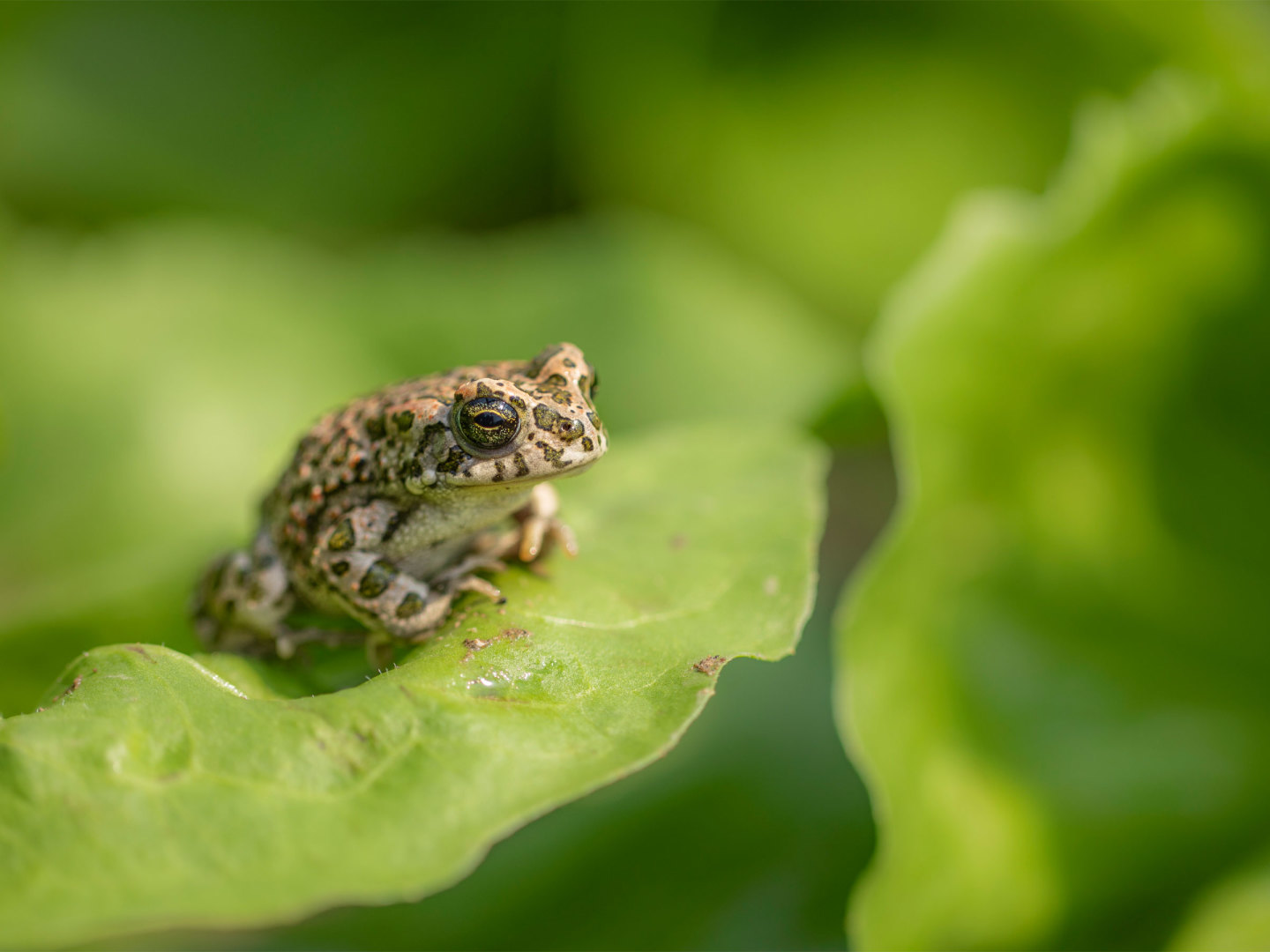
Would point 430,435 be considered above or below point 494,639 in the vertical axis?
above

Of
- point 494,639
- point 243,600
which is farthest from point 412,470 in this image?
point 494,639

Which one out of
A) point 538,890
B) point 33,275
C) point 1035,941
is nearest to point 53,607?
point 538,890

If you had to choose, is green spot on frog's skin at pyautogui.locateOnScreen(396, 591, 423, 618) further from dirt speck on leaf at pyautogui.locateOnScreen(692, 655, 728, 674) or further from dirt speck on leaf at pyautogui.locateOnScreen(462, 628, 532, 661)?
dirt speck on leaf at pyautogui.locateOnScreen(692, 655, 728, 674)

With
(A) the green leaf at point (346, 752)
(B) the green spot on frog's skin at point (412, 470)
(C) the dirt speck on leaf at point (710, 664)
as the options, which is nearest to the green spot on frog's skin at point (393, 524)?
(B) the green spot on frog's skin at point (412, 470)

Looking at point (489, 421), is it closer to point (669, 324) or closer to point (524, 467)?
point (524, 467)

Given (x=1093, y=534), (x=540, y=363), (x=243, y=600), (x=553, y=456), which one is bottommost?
(x=243, y=600)

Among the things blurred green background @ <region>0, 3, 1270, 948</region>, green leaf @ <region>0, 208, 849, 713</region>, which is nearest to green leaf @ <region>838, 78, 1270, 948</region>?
blurred green background @ <region>0, 3, 1270, 948</region>
